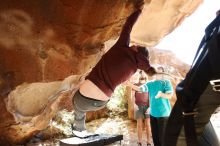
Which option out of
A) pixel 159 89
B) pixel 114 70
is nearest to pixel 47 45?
pixel 114 70

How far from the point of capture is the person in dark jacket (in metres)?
3.79

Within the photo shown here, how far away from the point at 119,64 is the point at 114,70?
98 mm

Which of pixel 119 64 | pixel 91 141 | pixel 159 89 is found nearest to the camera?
pixel 119 64

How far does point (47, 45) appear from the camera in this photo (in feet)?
13.2

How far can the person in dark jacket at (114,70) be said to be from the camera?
3787 millimetres

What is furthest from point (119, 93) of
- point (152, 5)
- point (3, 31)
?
point (3, 31)

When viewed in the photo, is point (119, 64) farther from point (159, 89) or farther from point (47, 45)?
point (159, 89)

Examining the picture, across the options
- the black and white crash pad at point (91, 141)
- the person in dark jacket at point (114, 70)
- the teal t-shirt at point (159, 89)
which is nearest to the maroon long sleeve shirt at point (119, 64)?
the person in dark jacket at point (114, 70)

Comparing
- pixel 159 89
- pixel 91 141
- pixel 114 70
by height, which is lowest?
pixel 91 141

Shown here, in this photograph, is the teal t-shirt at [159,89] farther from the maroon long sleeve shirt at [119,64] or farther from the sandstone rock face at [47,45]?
the maroon long sleeve shirt at [119,64]

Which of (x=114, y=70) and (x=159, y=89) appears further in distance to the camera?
(x=159, y=89)

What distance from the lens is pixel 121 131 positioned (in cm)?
812

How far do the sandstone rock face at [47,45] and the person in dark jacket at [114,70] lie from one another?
389 millimetres

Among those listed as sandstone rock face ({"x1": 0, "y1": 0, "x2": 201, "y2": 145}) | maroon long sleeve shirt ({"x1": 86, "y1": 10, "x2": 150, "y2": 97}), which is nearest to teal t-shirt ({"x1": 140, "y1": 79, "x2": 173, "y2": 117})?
sandstone rock face ({"x1": 0, "y1": 0, "x2": 201, "y2": 145})
